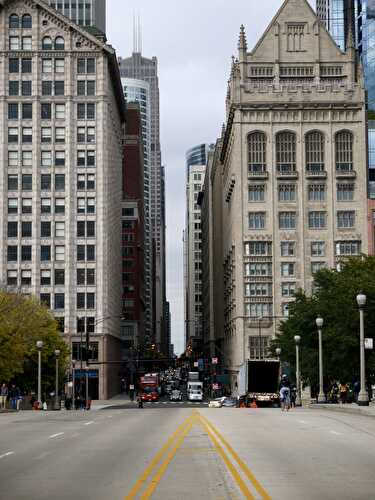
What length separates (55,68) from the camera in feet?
427

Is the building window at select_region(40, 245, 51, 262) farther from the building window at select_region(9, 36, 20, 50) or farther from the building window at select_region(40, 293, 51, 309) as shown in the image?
the building window at select_region(9, 36, 20, 50)

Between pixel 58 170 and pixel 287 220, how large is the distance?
32380mm

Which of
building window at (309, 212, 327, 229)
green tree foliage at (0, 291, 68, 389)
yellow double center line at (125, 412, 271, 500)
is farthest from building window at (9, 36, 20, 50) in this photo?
yellow double center line at (125, 412, 271, 500)

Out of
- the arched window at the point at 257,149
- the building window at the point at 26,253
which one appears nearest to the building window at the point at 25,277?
the building window at the point at 26,253

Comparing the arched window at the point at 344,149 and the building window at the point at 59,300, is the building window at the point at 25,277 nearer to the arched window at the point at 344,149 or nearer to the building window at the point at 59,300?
the building window at the point at 59,300

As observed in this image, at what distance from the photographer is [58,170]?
129 meters

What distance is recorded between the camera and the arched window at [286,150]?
429ft

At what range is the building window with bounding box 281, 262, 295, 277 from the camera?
426 ft

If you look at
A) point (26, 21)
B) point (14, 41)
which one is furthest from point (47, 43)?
point (14, 41)

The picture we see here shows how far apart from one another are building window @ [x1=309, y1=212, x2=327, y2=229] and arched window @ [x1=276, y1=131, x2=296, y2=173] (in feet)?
23.1

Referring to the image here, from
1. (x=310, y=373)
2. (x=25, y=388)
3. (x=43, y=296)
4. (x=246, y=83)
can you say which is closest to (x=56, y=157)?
(x=43, y=296)

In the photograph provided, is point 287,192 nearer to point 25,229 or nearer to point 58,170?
point 58,170

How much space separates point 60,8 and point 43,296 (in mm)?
78020

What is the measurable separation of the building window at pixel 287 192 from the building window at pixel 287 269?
8.94 metres
